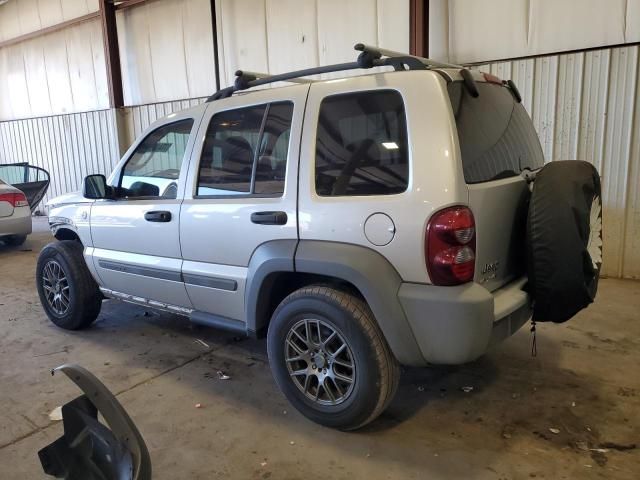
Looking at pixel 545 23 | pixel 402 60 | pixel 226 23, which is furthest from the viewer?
pixel 226 23

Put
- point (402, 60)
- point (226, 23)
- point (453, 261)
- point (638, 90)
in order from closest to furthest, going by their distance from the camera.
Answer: point (453, 261), point (402, 60), point (638, 90), point (226, 23)

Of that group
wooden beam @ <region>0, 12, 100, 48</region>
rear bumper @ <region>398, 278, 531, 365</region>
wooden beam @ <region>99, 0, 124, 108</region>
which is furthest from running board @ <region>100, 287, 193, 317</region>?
wooden beam @ <region>0, 12, 100, 48</region>

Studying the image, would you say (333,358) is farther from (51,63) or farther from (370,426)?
(51,63)

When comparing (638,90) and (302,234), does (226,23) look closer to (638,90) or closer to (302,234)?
(638,90)

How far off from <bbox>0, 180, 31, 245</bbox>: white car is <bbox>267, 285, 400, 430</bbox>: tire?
263 inches

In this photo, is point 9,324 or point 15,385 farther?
point 9,324

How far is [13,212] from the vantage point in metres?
7.78

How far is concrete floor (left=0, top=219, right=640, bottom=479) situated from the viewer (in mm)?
2438

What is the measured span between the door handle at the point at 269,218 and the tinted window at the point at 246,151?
13 cm

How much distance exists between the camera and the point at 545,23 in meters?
5.44

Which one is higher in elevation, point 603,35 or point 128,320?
point 603,35

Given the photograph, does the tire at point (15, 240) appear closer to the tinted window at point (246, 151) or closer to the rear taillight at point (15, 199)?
the rear taillight at point (15, 199)

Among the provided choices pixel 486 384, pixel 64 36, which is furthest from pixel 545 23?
pixel 64 36

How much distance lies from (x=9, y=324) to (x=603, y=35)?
21.4ft
